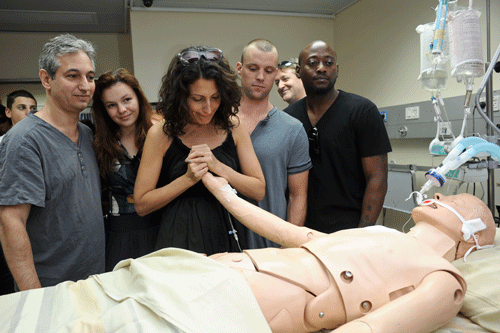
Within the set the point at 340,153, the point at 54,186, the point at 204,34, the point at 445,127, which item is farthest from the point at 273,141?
the point at 204,34

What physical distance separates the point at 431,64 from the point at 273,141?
0.78m

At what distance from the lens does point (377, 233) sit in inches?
45.6

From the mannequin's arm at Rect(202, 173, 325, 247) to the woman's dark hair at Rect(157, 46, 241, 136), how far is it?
10.4 inches

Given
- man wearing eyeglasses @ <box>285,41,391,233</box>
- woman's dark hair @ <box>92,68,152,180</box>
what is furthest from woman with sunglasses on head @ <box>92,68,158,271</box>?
man wearing eyeglasses @ <box>285,41,391,233</box>

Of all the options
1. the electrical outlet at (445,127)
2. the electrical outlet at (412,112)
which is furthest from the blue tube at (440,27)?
the electrical outlet at (412,112)

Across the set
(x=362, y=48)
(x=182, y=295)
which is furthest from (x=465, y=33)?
(x=362, y=48)

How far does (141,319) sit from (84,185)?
3.02ft

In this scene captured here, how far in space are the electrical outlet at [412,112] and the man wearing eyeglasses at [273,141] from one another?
7.95 ft

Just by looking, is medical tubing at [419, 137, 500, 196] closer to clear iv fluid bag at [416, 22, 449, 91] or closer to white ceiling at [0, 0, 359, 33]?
clear iv fluid bag at [416, 22, 449, 91]

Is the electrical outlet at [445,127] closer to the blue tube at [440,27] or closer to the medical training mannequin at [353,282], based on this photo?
the blue tube at [440,27]

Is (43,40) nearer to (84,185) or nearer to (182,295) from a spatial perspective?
(84,185)

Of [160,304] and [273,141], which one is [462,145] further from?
[160,304]

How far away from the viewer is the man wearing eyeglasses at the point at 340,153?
1.88 meters

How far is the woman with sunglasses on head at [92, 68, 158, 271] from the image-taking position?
5.49 ft
